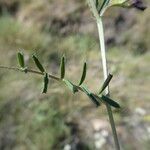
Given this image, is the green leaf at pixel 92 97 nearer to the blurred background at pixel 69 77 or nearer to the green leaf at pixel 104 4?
the green leaf at pixel 104 4

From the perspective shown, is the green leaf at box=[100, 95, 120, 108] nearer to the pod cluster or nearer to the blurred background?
the pod cluster

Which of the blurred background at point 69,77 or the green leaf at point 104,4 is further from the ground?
the green leaf at point 104,4

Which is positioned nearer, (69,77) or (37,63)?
Answer: (37,63)

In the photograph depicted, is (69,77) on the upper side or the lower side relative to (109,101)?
lower

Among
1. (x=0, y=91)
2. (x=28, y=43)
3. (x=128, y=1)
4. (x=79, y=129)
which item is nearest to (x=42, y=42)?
(x=28, y=43)

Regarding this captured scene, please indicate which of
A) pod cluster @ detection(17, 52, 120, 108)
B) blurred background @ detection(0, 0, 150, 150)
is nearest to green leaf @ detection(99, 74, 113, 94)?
pod cluster @ detection(17, 52, 120, 108)

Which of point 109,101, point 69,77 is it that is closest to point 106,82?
point 109,101

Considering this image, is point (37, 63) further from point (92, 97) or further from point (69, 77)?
point (69, 77)

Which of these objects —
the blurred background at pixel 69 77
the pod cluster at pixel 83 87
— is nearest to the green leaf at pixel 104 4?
the pod cluster at pixel 83 87
